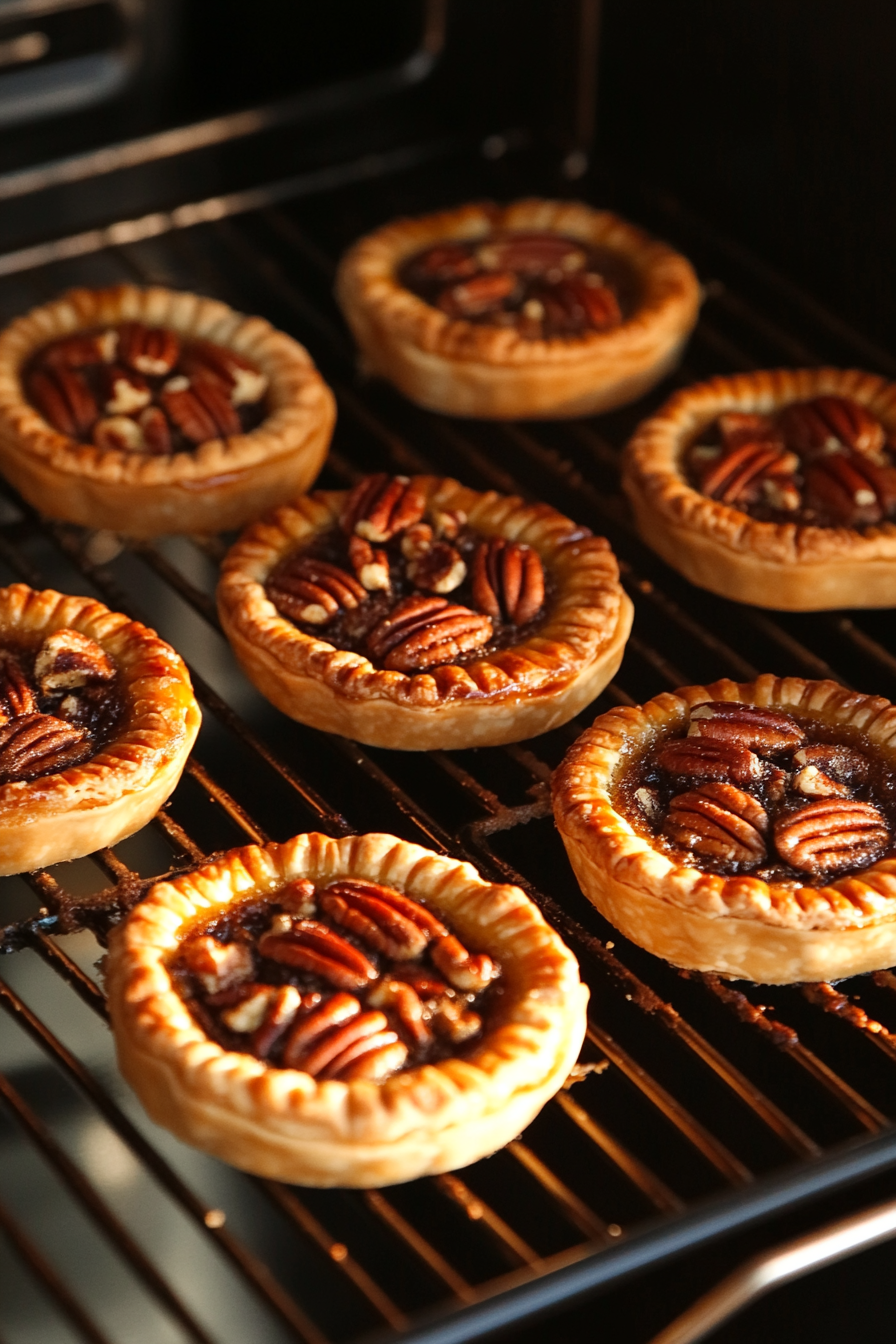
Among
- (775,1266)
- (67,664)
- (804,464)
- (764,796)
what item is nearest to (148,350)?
(67,664)

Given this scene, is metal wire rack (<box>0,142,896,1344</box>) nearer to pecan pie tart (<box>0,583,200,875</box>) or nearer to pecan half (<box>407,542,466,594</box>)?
pecan pie tart (<box>0,583,200,875</box>)

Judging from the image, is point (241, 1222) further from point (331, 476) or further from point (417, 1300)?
point (331, 476)

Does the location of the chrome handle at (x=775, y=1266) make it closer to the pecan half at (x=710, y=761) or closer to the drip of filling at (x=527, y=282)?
the pecan half at (x=710, y=761)

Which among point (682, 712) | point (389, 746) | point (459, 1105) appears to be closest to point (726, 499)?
point (682, 712)

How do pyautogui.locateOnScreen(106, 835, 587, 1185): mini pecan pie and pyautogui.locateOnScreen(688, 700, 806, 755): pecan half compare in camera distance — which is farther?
pyautogui.locateOnScreen(688, 700, 806, 755): pecan half

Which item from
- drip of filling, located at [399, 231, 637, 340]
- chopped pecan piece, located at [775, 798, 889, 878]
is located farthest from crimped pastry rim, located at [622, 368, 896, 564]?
chopped pecan piece, located at [775, 798, 889, 878]

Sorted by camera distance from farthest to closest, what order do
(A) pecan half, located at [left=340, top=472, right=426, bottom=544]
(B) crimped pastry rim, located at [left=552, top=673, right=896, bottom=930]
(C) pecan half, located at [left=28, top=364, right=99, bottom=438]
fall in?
(C) pecan half, located at [left=28, top=364, right=99, bottom=438]
(A) pecan half, located at [left=340, top=472, right=426, bottom=544]
(B) crimped pastry rim, located at [left=552, top=673, right=896, bottom=930]
